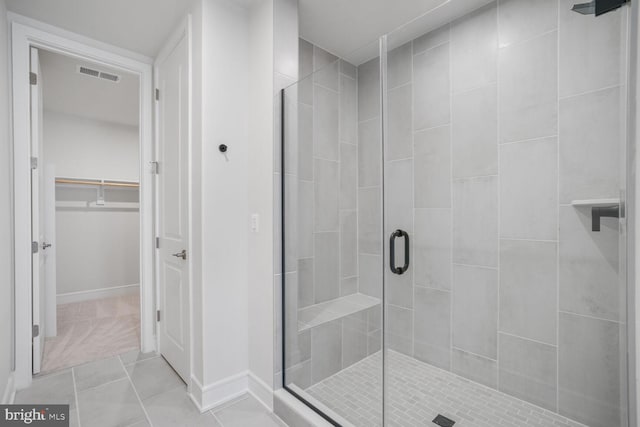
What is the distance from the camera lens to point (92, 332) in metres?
2.95

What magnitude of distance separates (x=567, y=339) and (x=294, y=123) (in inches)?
66.0

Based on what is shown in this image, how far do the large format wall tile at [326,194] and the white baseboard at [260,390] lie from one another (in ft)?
3.37

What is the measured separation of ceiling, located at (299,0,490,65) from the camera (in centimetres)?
145

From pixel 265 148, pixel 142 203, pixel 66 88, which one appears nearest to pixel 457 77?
pixel 265 148

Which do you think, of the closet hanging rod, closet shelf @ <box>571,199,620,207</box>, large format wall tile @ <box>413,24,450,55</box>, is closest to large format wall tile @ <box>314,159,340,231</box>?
large format wall tile @ <box>413,24,450,55</box>

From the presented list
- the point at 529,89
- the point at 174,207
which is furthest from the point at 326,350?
the point at 529,89

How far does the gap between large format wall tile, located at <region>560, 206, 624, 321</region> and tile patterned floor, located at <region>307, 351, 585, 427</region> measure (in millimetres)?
539

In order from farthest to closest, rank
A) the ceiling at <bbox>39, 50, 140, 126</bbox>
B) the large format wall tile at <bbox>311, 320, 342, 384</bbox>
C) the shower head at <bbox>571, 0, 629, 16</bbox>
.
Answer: the ceiling at <bbox>39, 50, 140, 126</bbox>
the large format wall tile at <bbox>311, 320, 342, 384</bbox>
the shower head at <bbox>571, 0, 629, 16</bbox>

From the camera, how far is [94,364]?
2285 millimetres

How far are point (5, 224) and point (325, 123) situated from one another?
6.65 feet

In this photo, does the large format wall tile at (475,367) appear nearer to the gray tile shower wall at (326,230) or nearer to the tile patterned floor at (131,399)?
the gray tile shower wall at (326,230)

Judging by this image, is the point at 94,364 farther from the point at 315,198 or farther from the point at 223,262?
the point at 315,198

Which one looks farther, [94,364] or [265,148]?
[94,364]

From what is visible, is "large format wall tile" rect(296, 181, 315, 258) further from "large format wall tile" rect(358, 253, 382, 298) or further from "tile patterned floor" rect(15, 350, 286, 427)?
"tile patterned floor" rect(15, 350, 286, 427)
